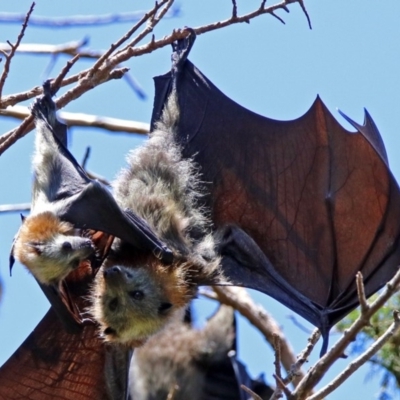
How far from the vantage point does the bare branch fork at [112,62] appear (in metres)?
5.32

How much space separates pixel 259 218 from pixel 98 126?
2.01 meters

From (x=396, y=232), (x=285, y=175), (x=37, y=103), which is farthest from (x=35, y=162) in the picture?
(x=396, y=232)

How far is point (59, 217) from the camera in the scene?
6.09 meters

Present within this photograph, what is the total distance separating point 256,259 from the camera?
7.37 m

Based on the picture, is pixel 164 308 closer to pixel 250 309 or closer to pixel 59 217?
pixel 59 217

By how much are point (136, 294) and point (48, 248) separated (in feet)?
3.42

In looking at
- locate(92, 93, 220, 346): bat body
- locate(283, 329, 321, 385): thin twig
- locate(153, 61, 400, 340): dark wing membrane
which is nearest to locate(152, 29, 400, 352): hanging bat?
locate(153, 61, 400, 340): dark wing membrane

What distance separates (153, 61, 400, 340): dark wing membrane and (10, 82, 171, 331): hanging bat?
1.33 meters

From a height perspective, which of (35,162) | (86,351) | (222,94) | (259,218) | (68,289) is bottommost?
(86,351)

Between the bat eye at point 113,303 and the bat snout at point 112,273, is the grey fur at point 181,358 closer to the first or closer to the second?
the bat eye at point 113,303

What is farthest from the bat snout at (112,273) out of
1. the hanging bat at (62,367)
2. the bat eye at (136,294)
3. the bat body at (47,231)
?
the hanging bat at (62,367)

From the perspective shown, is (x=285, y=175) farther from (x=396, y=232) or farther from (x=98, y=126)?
(x=98, y=126)

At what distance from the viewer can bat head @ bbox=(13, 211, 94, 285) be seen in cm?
584

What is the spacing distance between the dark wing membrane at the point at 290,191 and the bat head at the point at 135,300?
0.73 m
